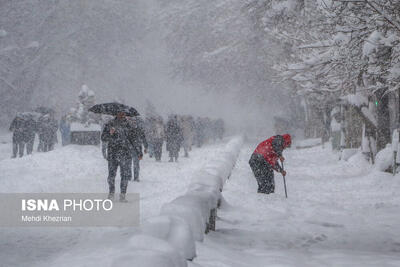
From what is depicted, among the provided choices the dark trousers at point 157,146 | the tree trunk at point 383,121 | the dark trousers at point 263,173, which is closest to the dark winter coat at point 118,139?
the dark trousers at point 263,173

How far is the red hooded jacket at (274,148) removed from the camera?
9.85 meters

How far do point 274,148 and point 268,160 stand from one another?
0.25 m

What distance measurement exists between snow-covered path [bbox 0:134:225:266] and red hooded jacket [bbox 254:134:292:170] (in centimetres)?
174

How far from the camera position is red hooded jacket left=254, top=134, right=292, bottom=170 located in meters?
9.85

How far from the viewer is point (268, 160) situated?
993 centimetres

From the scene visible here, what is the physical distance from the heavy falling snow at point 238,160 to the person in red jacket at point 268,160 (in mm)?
23

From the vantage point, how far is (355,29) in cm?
785

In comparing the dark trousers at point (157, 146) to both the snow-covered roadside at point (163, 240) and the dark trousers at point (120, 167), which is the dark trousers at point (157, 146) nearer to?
the dark trousers at point (120, 167)

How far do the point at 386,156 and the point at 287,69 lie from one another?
327 centimetres

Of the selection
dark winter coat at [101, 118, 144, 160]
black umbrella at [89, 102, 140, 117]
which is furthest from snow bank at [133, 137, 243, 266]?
black umbrella at [89, 102, 140, 117]

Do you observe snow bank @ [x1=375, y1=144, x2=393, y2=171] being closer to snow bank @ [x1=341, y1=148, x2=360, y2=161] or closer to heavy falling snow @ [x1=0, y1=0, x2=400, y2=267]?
heavy falling snow @ [x1=0, y1=0, x2=400, y2=267]

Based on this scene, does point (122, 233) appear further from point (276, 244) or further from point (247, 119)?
point (247, 119)

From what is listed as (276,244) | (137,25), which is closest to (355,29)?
A: (276,244)

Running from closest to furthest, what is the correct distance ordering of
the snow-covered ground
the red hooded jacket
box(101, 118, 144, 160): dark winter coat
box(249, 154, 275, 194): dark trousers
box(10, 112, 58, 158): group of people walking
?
the snow-covered ground, box(101, 118, 144, 160): dark winter coat, the red hooded jacket, box(249, 154, 275, 194): dark trousers, box(10, 112, 58, 158): group of people walking
